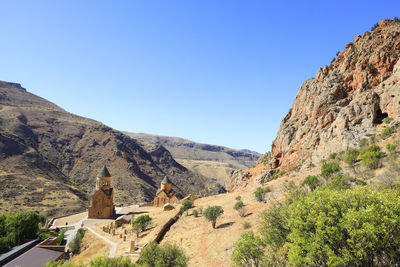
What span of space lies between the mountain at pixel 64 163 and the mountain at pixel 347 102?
152 feet

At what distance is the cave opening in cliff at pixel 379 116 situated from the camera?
33.0m

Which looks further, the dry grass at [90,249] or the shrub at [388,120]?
the shrub at [388,120]

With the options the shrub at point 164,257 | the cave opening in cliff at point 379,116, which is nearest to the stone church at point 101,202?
the shrub at point 164,257

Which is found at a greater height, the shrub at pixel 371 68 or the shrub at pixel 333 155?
the shrub at pixel 371 68

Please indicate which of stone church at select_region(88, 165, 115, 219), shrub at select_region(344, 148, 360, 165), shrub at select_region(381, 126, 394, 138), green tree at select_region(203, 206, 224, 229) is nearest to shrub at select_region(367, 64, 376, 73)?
shrub at select_region(381, 126, 394, 138)

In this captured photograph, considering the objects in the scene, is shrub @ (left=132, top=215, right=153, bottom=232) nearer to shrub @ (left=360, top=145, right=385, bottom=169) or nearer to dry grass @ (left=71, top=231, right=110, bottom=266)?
dry grass @ (left=71, top=231, right=110, bottom=266)

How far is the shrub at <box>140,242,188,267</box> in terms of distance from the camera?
13742mm

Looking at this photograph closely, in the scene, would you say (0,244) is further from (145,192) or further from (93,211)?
(145,192)

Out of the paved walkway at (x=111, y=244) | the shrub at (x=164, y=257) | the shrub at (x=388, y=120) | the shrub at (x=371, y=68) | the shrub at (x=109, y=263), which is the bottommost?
the paved walkway at (x=111, y=244)

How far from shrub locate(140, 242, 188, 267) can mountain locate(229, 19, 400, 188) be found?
29.4m

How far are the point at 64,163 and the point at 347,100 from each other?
93.3 metres

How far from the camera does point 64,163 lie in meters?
85.6

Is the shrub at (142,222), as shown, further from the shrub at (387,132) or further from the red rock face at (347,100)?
the shrub at (387,132)

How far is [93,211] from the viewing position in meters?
41.8
